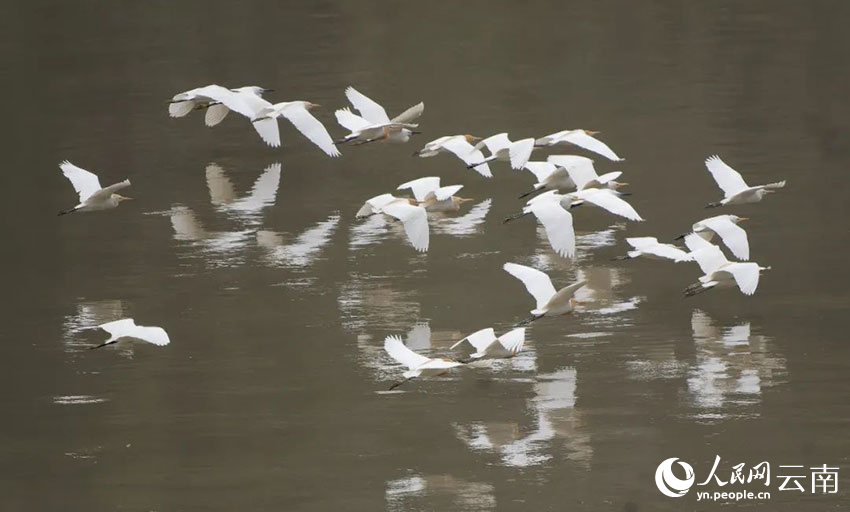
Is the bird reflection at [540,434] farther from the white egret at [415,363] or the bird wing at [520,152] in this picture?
the bird wing at [520,152]

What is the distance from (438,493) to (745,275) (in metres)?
3.99

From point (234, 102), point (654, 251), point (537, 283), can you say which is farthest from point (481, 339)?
point (234, 102)

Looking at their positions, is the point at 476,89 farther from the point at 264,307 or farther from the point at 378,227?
the point at 264,307

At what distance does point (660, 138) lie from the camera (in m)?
18.2

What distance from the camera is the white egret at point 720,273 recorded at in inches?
485

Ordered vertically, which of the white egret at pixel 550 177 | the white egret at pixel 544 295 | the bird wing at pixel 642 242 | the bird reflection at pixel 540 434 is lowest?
the bird reflection at pixel 540 434

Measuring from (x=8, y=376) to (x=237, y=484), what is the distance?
291cm

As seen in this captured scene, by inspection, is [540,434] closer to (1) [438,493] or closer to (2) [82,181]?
(1) [438,493]

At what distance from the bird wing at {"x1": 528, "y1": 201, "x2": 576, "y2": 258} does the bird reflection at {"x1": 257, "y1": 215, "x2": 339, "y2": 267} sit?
228 centimetres

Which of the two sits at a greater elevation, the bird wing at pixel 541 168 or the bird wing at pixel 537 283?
the bird wing at pixel 541 168

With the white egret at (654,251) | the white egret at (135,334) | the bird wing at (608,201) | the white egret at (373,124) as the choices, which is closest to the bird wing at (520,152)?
the bird wing at (608,201)

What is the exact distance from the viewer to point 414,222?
1397cm

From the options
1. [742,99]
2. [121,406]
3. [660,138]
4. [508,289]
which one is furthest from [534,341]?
[742,99]

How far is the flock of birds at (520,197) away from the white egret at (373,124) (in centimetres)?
1
